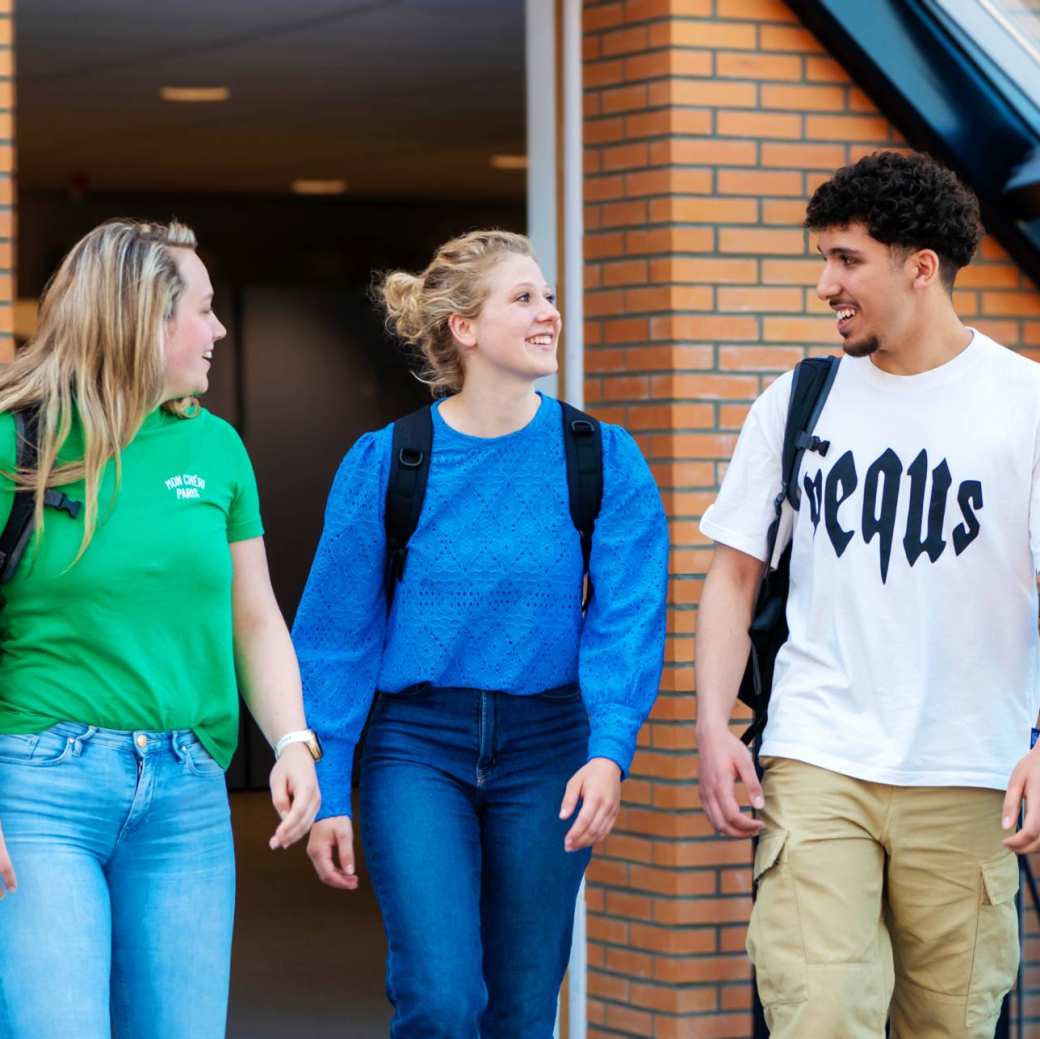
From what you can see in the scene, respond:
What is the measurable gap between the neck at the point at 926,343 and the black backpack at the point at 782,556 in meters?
0.15

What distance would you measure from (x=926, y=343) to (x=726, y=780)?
36.6 inches

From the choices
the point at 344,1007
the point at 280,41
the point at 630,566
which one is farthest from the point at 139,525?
the point at 280,41

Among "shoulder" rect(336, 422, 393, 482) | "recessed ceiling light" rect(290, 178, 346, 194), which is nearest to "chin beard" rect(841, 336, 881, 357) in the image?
"shoulder" rect(336, 422, 393, 482)

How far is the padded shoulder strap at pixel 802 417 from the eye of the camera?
13.2 feet

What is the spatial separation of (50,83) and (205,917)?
680cm

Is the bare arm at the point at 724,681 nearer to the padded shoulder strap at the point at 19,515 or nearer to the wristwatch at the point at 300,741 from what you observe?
the wristwatch at the point at 300,741

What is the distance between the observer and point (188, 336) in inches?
142

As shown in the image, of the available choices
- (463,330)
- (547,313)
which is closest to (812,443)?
(547,313)

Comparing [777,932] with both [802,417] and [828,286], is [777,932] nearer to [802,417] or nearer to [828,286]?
[802,417]

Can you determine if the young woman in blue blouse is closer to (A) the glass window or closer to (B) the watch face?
(B) the watch face

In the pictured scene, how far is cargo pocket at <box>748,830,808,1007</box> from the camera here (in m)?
3.84

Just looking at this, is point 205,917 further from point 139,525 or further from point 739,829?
point 739,829

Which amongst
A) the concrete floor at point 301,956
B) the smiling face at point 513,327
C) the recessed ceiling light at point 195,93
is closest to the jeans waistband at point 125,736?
the smiling face at point 513,327

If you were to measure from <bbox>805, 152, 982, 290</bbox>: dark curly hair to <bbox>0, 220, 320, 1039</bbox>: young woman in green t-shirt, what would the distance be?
125 cm
